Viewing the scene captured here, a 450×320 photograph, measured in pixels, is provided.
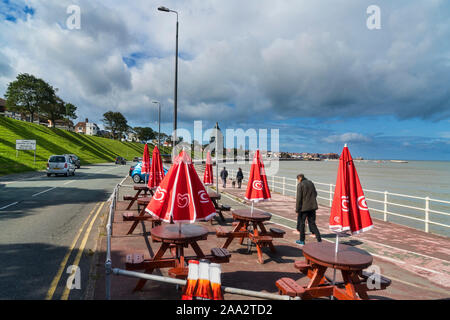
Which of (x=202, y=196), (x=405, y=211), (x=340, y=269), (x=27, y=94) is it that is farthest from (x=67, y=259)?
(x=27, y=94)

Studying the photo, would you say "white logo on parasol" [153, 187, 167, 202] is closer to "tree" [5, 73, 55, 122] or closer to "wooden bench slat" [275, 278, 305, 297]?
"wooden bench slat" [275, 278, 305, 297]

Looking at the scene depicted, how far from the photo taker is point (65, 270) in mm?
5387

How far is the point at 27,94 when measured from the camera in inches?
2768

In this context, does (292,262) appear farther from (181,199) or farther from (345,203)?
(181,199)

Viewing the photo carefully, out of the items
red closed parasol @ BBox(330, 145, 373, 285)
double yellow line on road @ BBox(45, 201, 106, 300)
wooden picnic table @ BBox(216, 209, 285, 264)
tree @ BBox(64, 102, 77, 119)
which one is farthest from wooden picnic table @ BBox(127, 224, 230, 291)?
tree @ BBox(64, 102, 77, 119)

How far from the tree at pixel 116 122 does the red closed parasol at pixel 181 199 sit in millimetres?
133124

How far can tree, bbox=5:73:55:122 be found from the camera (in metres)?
69.4

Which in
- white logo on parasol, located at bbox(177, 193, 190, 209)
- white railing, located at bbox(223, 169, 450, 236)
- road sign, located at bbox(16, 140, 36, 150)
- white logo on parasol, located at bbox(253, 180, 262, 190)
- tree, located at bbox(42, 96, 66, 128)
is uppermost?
tree, located at bbox(42, 96, 66, 128)

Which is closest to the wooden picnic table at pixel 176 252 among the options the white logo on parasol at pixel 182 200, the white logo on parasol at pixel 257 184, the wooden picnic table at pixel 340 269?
the white logo on parasol at pixel 182 200

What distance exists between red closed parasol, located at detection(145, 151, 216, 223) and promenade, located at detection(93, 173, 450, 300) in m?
1.31

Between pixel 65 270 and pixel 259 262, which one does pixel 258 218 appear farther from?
pixel 65 270

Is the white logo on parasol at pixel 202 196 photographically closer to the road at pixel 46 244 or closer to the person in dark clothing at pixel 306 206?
the road at pixel 46 244
